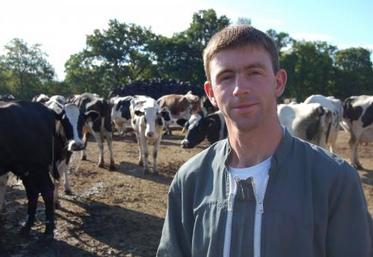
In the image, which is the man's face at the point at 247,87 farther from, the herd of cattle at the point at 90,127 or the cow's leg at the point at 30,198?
the cow's leg at the point at 30,198

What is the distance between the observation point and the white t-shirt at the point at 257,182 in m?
1.61

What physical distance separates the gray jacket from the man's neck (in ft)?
0.12

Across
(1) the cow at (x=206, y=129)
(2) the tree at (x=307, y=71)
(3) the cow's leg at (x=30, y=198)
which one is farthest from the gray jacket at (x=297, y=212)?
(2) the tree at (x=307, y=71)

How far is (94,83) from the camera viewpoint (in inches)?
1881

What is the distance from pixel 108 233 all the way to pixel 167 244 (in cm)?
497

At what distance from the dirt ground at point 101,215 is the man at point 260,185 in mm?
4345

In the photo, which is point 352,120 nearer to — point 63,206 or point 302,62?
point 63,206

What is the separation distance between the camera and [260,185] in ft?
5.51

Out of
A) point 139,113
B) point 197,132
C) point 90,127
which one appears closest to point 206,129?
point 197,132

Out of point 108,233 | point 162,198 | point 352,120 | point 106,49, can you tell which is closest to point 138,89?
point 352,120

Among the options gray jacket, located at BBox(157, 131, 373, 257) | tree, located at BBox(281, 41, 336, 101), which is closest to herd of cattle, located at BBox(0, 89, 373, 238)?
gray jacket, located at BBox(157, 131, 373, 257)

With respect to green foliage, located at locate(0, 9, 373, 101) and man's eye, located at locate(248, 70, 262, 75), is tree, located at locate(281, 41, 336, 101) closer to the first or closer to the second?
green foliage, located at locate(0, 9, 373, 101)

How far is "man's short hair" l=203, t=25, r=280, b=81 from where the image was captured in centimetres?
169

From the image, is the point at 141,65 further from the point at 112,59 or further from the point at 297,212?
the point at 297,212
